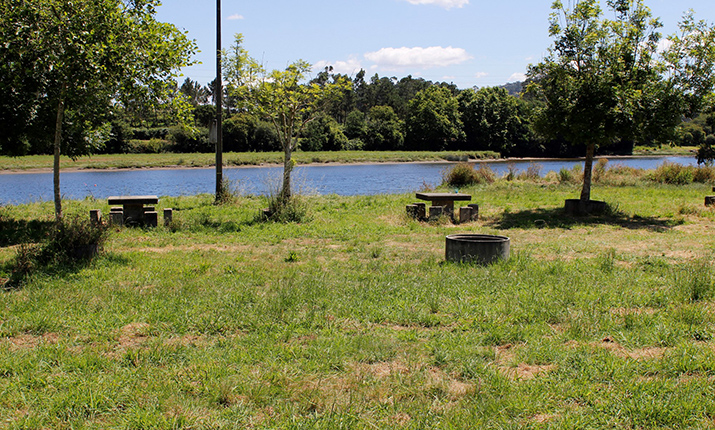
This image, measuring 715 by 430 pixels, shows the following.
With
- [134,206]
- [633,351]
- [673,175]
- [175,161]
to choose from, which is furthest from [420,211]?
[175,161]

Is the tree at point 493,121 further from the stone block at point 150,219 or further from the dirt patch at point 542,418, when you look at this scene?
the dirt patch at point 542,418

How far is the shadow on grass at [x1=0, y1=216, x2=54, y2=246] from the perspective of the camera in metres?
9.29

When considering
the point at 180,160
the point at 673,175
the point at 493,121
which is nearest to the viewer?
the point at 673,175

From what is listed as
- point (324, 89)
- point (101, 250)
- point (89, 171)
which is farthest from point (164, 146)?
point (101, 250)

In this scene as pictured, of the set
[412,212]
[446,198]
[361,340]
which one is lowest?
[361,340]

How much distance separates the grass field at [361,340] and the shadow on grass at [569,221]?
278cm

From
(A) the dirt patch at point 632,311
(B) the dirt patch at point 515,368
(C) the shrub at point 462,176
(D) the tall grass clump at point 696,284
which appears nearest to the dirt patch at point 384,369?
(B) the dirt patch at point 515,368

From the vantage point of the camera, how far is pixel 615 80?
12.4m

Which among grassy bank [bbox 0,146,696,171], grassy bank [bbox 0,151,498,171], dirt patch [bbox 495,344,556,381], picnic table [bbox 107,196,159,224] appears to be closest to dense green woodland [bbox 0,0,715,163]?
picnic table [bbox 107,196,159,224]

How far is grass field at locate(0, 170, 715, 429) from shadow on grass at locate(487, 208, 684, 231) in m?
2.78

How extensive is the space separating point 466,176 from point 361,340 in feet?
58.5

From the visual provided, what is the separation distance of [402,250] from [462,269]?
6.05 ft

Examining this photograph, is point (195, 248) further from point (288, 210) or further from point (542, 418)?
point (542, 418)

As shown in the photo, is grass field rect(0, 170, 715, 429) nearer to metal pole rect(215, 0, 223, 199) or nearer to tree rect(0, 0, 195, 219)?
tree rect(0, 0, 195, 219)
